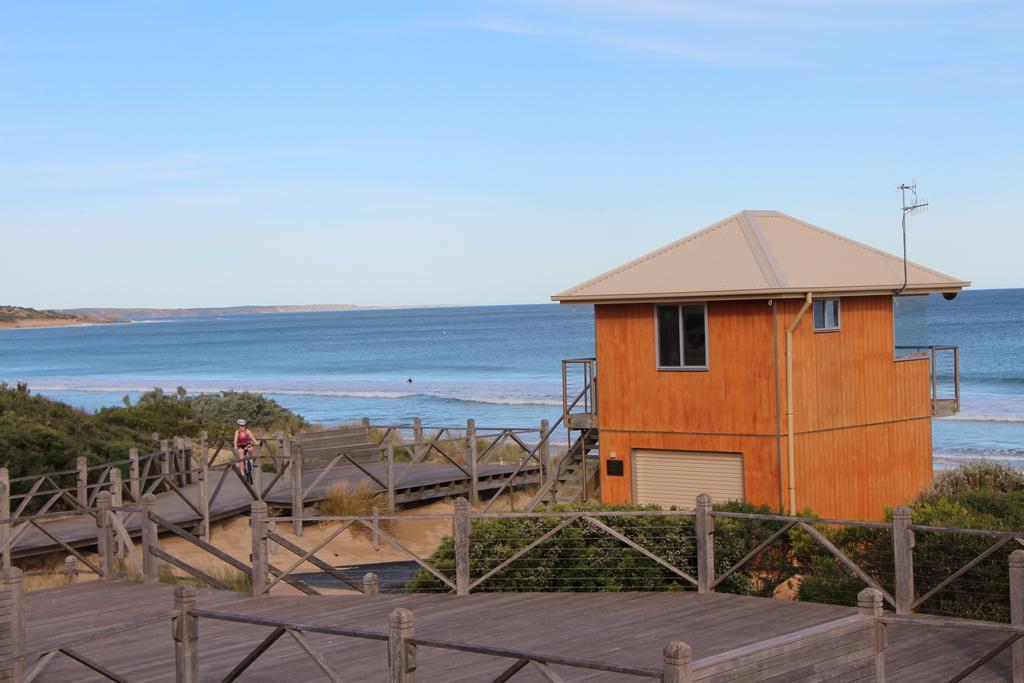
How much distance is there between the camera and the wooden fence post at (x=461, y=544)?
12.5 m

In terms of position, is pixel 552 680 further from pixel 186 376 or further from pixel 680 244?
pixel 186 376

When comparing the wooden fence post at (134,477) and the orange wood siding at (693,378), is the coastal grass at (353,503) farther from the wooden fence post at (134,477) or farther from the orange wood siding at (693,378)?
the orange wood siding at (693,378)

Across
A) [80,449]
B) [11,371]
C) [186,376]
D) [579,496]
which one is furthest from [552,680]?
[11,371]

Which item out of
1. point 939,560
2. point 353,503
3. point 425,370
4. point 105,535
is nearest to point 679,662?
point 939,560

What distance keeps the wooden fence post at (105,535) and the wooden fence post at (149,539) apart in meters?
0.54

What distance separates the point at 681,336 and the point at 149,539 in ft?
32.6

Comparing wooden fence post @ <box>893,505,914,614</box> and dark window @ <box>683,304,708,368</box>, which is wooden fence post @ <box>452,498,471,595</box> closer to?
wooden fence post @ <box>893,505,914,614</box>

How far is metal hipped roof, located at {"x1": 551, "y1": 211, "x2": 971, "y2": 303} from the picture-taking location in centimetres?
1942

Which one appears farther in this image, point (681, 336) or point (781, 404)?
point (681, 336)

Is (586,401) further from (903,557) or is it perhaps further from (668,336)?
(903,557)

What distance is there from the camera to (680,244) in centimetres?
2161

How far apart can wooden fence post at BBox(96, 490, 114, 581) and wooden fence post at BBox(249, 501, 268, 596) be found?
86.1 inches

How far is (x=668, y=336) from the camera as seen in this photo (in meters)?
20.3

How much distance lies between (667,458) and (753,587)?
7.28 metres
